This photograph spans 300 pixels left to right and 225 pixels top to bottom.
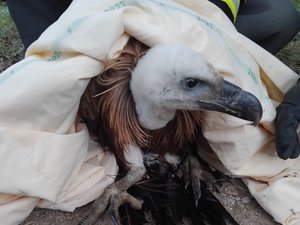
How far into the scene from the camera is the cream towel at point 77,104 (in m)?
1.69

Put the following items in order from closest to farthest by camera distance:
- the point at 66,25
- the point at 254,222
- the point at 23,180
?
the point at 23,180 → the point at 66,25 → the point at 254,222

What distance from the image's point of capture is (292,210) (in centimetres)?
186

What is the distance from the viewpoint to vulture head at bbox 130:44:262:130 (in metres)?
1.70

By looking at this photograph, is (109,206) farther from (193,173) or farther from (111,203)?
(193,173)

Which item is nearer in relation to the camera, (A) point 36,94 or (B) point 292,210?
(A) point 36,94

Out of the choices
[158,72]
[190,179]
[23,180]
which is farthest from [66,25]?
[190,179]

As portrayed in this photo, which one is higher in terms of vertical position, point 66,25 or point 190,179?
point 66,25

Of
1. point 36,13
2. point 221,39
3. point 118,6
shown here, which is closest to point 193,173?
point 221,39

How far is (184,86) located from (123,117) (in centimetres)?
23

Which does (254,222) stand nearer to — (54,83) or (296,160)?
(296,160)

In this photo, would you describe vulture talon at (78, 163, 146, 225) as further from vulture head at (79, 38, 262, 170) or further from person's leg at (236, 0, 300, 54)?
person's leg at (236, 0, 300, 54)

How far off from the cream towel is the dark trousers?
0.45 m

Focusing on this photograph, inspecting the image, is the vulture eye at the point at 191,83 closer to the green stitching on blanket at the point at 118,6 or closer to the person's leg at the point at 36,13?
the green stitching on blanket at the point at 118,6

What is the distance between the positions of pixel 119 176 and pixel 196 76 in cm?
48
